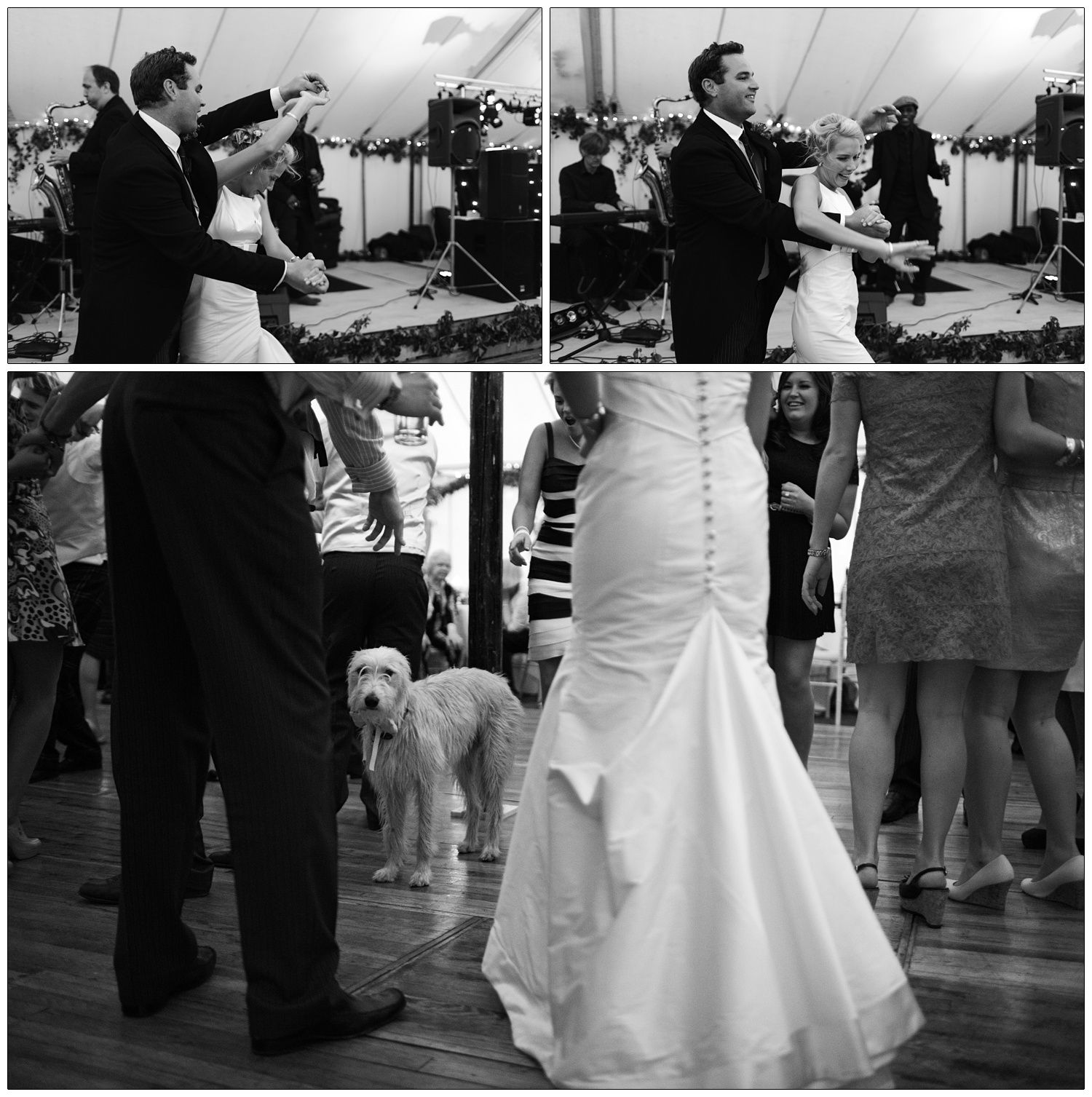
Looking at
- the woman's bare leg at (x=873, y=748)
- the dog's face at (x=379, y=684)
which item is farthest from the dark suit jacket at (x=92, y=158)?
the woman's bare leg at (x=873, y=748)

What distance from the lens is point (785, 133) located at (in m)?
1.77

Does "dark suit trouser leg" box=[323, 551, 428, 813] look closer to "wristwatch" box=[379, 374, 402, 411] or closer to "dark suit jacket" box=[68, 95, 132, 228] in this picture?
"wristwatch" box=[379, 374, 402, 411]

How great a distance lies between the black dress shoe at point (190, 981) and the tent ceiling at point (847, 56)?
1.46m

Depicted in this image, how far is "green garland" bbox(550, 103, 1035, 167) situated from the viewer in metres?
1.76

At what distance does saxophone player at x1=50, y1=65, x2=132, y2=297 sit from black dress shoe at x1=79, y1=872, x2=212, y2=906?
1.14 meters

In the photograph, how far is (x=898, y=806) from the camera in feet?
8.96

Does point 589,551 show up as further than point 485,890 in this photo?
No

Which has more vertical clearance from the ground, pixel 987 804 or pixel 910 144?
pixel 910 144

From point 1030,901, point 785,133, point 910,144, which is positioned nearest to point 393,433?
point 785,133

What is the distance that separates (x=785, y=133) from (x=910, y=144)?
21 cm

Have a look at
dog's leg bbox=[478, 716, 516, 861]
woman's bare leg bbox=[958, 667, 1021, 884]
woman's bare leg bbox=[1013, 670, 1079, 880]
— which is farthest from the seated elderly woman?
woman's bare leg bbox=[1013, 670, 1079, 880]

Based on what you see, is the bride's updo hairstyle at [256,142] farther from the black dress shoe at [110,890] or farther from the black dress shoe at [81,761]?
the black dress shoe at [81,761]

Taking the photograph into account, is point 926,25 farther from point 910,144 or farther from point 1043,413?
point 1043,413

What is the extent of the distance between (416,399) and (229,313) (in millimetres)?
355
